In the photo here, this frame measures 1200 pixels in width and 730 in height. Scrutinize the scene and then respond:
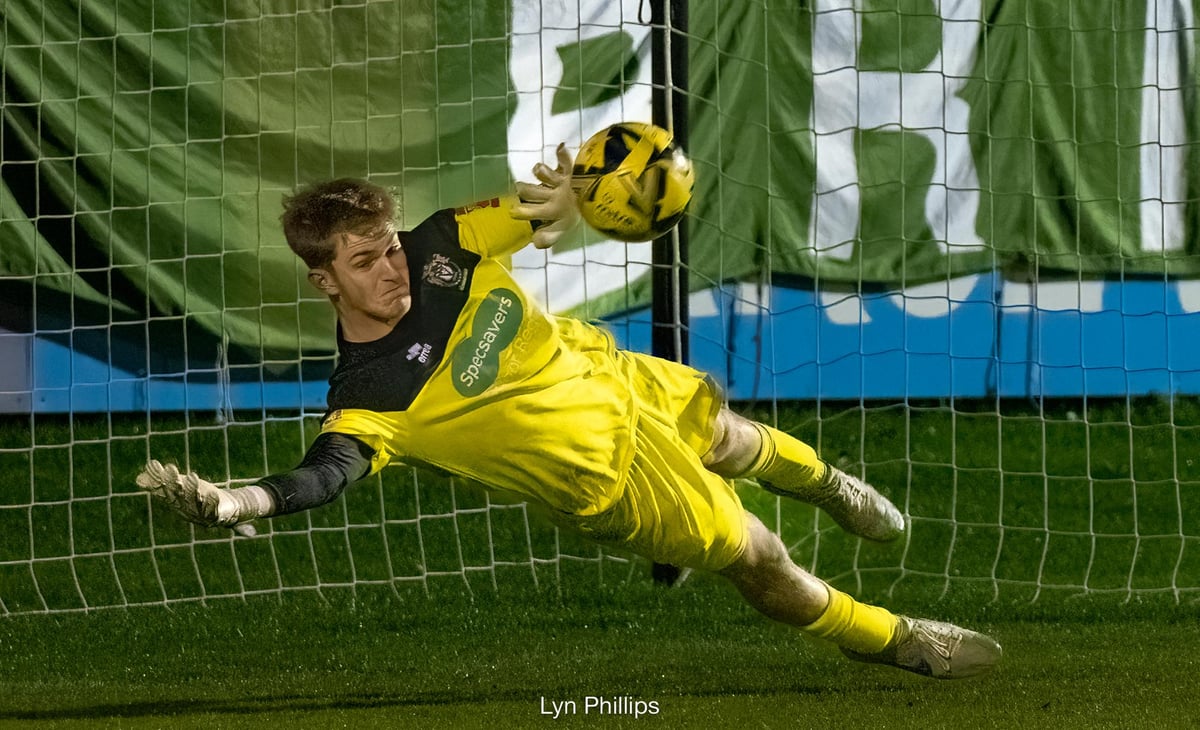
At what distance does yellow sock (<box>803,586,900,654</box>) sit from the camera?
13.7ft

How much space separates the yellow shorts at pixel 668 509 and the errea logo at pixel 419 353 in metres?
0.59

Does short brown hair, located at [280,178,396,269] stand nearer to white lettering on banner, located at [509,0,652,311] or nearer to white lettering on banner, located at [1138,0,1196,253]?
white lettering on banner, located at [509,0,652,311]

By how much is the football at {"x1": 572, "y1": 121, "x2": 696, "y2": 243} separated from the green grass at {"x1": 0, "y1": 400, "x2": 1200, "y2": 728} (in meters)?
1.25

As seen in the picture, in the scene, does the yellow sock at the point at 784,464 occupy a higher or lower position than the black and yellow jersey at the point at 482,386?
lower

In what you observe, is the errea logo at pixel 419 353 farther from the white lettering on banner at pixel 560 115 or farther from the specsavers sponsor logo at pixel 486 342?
the white lettering on banner at pixel 560 115

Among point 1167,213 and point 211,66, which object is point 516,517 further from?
point 1167,213

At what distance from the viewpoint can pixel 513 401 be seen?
382 centimetres

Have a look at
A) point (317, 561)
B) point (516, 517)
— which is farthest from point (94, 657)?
point (516, 517)

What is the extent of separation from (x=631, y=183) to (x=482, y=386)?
62 cm

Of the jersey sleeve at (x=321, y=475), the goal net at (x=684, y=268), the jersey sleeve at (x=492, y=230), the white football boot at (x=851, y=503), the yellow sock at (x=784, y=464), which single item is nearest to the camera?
the jersey sleeve at (x=321, y=475)

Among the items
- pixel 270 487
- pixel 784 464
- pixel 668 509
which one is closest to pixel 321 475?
pixel 270 487

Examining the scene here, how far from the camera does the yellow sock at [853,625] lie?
4188 mm

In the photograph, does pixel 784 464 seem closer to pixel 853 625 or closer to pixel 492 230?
pixel 853 625

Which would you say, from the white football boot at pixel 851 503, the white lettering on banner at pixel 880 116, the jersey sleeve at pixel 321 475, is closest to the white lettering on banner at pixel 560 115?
the white lettering on banner at pixel 880 116
